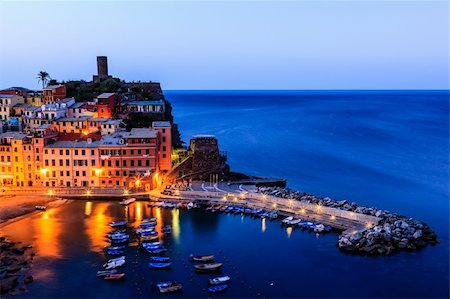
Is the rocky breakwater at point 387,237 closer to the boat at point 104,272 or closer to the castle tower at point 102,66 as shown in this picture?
the boat at point 104,272

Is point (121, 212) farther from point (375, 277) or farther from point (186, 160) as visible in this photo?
point (375, 277)

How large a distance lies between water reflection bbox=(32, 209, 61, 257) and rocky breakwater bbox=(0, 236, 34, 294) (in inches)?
50.4

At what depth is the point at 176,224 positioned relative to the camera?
46719mm

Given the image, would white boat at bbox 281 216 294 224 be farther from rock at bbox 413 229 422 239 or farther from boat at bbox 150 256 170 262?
boat at bbox 150 256 170 262

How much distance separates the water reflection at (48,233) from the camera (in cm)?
3922

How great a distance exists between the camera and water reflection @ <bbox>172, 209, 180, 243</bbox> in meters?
42.8

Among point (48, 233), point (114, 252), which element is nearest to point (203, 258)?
point (114, 252)

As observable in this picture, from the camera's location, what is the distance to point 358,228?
4281 centimetres

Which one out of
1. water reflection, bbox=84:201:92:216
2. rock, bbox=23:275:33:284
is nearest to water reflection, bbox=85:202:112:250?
water reflection, bbox=84:201:92:216

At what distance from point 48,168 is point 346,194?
34.5 m

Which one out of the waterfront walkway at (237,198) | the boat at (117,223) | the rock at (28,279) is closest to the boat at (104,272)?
the rock at (28,279)

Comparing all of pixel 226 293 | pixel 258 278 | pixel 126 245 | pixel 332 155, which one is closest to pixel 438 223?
pixel 258 278

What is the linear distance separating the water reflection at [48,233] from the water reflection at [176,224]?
31.0 feet

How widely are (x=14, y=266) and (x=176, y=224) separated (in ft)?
49.6
